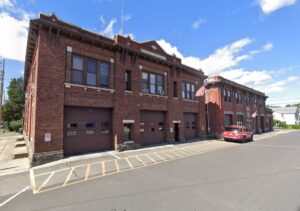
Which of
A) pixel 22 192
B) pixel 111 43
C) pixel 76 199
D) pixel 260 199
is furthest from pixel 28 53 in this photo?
pixel 260 199

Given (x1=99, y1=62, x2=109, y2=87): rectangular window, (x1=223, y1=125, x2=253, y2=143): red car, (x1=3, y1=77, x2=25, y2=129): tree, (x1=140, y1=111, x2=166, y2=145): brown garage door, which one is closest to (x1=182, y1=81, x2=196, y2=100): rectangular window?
(x1=140, y1=111, x2=166, y2=145): brown garage door

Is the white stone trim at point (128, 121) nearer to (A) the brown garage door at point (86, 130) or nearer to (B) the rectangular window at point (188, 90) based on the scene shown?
(A) the brown garage door at point (86, 130)

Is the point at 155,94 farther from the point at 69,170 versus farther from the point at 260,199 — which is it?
the point at 260,199

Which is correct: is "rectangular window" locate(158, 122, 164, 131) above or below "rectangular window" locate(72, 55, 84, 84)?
below

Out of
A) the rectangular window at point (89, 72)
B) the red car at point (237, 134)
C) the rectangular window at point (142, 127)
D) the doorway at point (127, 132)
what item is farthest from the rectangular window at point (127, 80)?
the red car at point (237, 134)

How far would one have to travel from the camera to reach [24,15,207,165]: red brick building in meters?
11.4

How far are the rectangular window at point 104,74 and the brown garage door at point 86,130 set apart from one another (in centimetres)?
205

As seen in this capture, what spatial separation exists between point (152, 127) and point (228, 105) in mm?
16533

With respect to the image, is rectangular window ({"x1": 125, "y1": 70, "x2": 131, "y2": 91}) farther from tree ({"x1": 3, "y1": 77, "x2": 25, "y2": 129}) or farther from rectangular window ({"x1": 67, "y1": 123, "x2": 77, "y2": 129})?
tree ({"x1": 3, "y1": 77, "x2": 25, "y2": 129})

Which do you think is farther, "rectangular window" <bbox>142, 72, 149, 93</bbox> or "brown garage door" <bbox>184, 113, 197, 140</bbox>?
"brown garage door" <bbox>184, 113, 197, 140</bbox>

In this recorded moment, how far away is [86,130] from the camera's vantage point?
13.4 meters

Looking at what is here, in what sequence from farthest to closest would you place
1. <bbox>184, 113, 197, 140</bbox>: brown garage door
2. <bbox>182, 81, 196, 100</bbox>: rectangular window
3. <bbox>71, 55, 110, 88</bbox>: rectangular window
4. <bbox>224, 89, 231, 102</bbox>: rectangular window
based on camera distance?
<bbox>224, 89, 231, 102</bbox>: rectangular window
<bbox>184, 113, 197, 140</bbox>: brown garage door
<bbox>182, 81, 196, 100</bbox>: rectangular window
<bbox>71, 55, 110, 88</bbox>: rectangular window

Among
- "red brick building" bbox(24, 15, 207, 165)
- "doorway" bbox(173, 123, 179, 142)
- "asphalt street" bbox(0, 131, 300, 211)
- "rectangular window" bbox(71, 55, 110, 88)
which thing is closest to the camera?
"asphalt street" bbox(0, 131, 300, 211)

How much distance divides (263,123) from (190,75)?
30763mm
